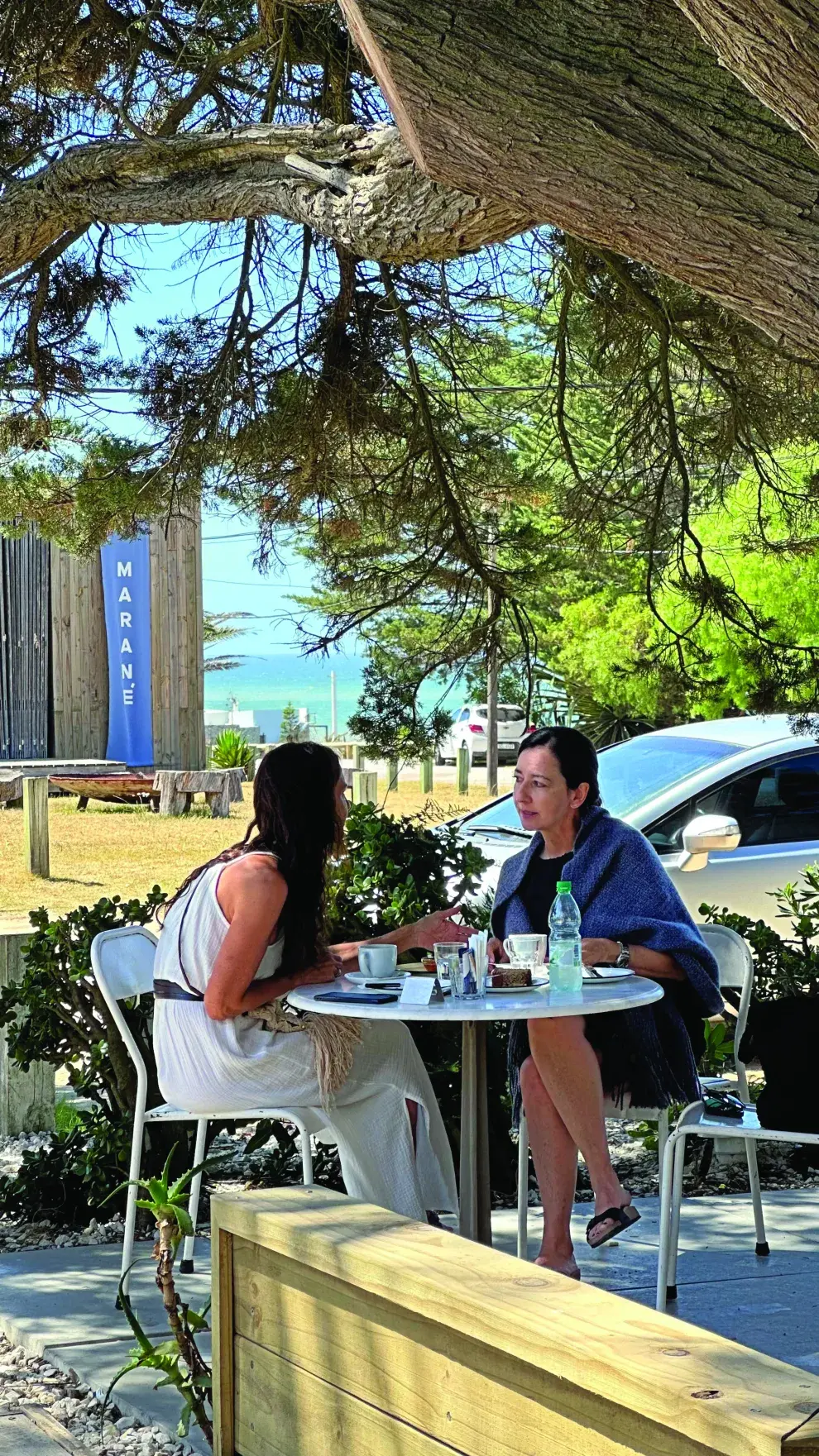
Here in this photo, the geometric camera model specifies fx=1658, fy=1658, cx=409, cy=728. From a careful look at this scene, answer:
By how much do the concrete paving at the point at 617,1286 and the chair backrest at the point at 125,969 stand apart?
1.80 ft

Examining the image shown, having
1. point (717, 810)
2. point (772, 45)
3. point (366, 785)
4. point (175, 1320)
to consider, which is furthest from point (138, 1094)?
point (366, 785)

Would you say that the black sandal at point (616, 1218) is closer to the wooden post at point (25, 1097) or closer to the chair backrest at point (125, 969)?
the chair backrest at point (125, 969)

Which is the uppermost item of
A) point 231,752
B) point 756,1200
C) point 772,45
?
point 772,45

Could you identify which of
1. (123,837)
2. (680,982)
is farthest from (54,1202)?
(123,837)

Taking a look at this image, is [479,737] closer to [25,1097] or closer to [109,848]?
[109,848]

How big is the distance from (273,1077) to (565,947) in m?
0.87

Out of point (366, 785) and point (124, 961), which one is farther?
point (366, 785)

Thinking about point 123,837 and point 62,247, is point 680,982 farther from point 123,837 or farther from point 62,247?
point 123,837

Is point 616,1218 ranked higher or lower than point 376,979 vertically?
lower

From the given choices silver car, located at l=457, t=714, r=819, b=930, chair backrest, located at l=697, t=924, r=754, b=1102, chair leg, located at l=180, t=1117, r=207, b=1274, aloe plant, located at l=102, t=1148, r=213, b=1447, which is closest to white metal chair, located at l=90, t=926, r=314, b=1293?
chair leg, located at l=180, t=1117, r=207, b=1274

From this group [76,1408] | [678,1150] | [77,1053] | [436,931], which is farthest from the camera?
[77,1053]

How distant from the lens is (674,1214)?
433cm

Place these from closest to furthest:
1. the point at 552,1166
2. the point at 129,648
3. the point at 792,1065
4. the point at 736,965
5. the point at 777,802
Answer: the point at 792,1065 → the point at 552,1166 → the point at 736,965 → the point at 777,802 → the point at 129,648

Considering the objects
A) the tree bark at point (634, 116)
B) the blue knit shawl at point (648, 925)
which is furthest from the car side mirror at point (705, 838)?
the tree bark at point (634, 116)
